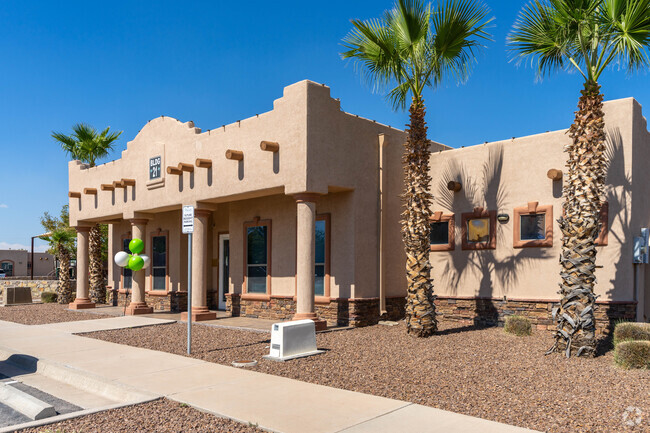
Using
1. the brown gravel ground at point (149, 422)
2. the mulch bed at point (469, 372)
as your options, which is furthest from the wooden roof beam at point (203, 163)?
the brown gravel ground at point (149, 422)

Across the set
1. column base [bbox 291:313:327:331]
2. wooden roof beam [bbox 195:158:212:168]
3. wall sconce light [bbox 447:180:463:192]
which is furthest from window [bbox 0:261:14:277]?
wall sconce light [bbox 447:180:463:192]

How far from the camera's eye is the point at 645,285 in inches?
522

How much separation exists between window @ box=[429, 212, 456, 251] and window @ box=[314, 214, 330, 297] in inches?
109

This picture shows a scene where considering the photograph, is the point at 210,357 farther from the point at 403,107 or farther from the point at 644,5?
the point at 644,5

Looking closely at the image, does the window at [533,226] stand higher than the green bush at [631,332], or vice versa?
the window at [533,226]

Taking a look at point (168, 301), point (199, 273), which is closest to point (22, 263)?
point (168, 301)

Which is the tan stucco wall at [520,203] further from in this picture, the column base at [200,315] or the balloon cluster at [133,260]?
the balloon cluster at [133,260]

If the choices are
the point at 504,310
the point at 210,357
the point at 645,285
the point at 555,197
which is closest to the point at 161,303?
the point at 210,357

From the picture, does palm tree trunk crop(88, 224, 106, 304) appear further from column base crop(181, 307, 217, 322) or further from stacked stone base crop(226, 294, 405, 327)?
column base crop(181, 307, 217, 322)

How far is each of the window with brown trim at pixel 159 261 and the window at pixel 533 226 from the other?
40.3 feet

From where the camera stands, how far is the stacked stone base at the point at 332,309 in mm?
13969

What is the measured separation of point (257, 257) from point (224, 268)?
8.84ft

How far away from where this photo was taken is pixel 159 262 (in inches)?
806

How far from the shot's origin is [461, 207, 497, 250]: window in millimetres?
13906
